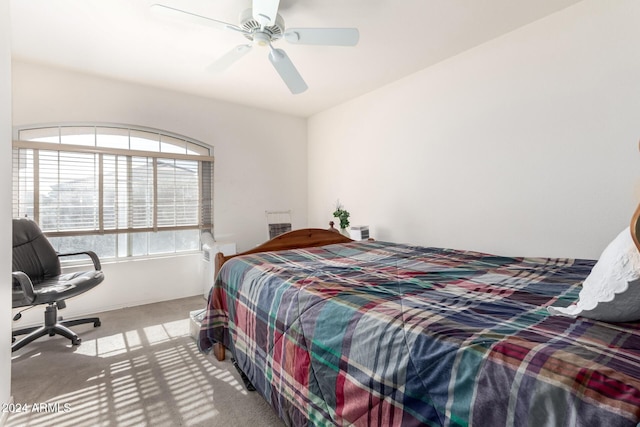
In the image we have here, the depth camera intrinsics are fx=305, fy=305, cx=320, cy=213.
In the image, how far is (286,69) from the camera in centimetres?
239

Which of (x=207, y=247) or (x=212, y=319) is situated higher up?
(x=207, y=247)

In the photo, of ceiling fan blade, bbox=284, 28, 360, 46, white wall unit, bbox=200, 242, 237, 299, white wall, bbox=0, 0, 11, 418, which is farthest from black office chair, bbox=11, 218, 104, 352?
ceiling fan blade, bbox=284, 28, 360, 46

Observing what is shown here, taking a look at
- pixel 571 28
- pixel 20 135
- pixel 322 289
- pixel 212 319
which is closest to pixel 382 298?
pixel 322 289

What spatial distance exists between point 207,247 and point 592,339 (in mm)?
3508

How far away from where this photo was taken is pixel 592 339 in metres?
0.85

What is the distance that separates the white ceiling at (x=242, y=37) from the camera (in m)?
2.14

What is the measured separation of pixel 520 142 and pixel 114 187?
3994 millimetres

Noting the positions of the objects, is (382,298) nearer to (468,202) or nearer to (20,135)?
(468,202)

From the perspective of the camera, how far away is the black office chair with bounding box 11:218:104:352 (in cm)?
229

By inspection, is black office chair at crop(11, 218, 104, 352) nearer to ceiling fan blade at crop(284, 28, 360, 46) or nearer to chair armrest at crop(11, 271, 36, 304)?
chair armrest at crop(11, 271, 36, 304)

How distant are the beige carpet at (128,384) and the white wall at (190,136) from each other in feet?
2.36

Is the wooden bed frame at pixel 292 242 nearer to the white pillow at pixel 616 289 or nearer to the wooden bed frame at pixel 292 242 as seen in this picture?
the wooden bed frame at pixel 292 242

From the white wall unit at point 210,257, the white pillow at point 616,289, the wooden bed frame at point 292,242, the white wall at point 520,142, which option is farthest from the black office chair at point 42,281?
the white pillow at point 616,289

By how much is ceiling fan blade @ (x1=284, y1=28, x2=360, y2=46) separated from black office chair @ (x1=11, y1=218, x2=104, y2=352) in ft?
8.38
